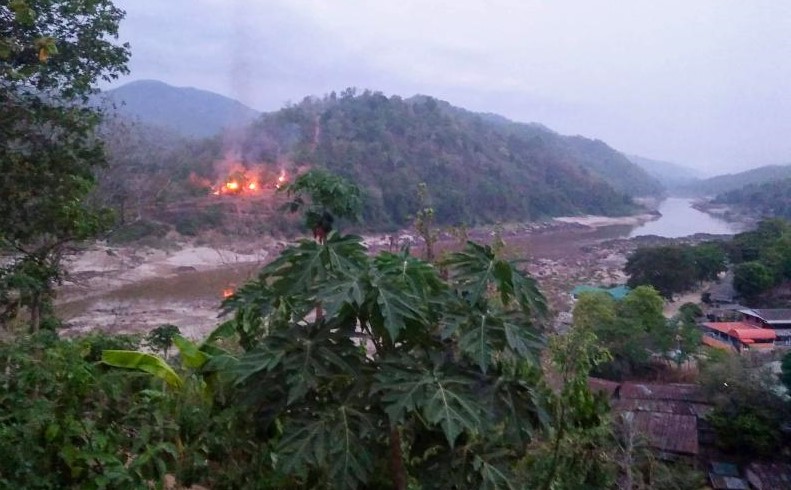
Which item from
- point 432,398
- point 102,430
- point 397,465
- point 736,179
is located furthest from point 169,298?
point 736,179

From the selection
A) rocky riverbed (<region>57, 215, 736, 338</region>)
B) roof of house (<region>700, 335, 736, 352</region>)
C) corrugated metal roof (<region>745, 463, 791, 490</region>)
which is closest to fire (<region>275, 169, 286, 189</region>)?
rocky riverbed (<region>57, 215, 736, 338</region>)

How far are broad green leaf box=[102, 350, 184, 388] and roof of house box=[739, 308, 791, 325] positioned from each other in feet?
44.3

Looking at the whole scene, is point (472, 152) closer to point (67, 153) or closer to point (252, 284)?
point (67, 153)

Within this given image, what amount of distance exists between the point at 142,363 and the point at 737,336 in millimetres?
12177

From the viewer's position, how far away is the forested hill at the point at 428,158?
2373 cm

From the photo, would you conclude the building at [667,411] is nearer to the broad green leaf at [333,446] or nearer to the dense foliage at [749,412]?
the dense foliage at [749,412]

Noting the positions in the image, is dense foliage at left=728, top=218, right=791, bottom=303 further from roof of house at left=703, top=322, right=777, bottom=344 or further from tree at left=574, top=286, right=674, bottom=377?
tree at left=574, top=286, right=674, bottom=377

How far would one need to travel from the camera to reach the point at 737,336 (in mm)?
12148

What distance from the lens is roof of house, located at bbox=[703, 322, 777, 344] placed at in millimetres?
12109

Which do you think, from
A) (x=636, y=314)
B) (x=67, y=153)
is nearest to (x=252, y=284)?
(x=67, y=153)

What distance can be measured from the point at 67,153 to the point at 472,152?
29.1m

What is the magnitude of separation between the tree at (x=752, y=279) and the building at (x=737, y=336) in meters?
2.64

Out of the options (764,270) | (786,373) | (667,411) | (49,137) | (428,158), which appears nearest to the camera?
(49,137)

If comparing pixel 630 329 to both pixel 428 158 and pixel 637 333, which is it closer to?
pixel 637 333
